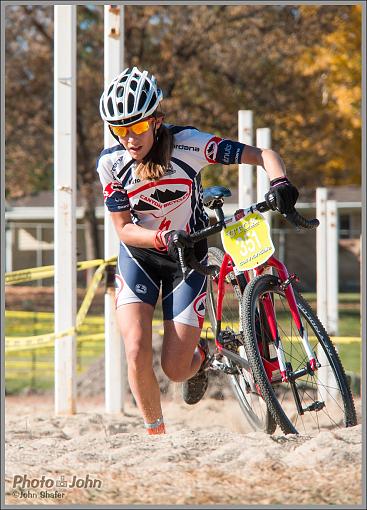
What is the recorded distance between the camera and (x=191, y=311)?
5609 mm

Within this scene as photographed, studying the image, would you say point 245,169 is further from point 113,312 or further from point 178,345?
point 178,345

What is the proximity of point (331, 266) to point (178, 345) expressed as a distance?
16.8ft

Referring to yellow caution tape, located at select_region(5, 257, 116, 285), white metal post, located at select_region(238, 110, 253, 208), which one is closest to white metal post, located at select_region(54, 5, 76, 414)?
yellow caution tape, located at select_region(5, 257, 116, 285)

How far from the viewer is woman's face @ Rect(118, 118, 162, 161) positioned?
5.29 metres

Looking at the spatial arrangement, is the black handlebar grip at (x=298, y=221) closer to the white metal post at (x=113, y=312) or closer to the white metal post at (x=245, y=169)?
the white metal post at (x=113, y=312)

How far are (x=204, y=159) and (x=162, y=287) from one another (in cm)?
91

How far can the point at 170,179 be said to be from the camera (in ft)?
18.0

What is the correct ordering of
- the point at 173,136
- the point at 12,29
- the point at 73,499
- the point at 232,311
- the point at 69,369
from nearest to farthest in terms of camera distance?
1. the point at 73,499
2. the point at 173,136
3. the point at 232,311
4. the point at 69,369
5. the point at 12,29

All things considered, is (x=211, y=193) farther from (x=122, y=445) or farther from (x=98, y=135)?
(x=98, y=135)

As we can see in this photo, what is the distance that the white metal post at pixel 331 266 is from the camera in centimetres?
1005

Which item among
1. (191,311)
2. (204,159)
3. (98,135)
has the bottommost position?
(191,311)

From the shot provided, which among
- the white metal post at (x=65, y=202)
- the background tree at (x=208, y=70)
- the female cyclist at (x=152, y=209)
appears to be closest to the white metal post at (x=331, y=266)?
the white metal post at (x=65, y=202)

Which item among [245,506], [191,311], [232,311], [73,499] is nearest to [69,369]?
[232,311]

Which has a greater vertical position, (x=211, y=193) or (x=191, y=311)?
(x=211, y=193)
